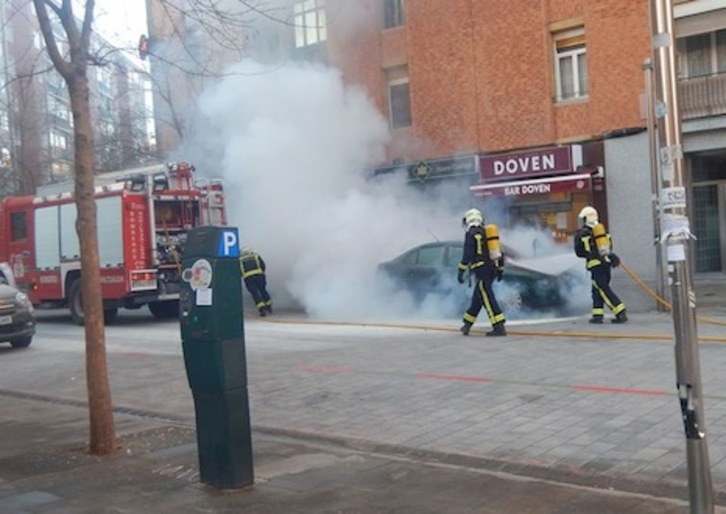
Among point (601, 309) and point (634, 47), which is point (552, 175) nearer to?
point (634, 47)

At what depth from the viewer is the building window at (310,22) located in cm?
1675

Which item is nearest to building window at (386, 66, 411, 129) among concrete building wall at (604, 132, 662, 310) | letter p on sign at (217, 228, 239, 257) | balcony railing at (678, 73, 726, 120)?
concrete building wall at (604, 132, 662, 310)

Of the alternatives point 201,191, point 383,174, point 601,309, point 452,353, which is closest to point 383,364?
point 452,353

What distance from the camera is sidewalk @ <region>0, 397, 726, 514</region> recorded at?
4621mm

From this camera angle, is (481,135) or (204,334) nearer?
(204,334)

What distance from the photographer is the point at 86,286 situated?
6297 mm

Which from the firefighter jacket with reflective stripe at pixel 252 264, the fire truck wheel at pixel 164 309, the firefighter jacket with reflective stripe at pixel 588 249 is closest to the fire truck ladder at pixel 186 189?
the firefighter jacket with reflective stripe at pixel 252 264

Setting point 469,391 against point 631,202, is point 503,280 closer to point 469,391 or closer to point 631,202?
point 469,391

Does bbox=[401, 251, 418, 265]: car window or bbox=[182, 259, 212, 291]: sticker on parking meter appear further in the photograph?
bbox=[401, 251, 418, 265]: car window

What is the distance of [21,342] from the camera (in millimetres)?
13414

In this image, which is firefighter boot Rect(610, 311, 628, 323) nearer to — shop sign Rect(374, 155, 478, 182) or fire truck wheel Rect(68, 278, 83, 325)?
shop sign Rect(374, 155, 478, 182)

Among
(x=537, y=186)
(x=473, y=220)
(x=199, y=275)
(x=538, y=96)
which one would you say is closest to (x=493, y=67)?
(x=538, y=96)

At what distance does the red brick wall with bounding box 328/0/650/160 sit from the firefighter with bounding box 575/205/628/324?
24.9 ft

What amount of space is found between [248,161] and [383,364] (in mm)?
7996
